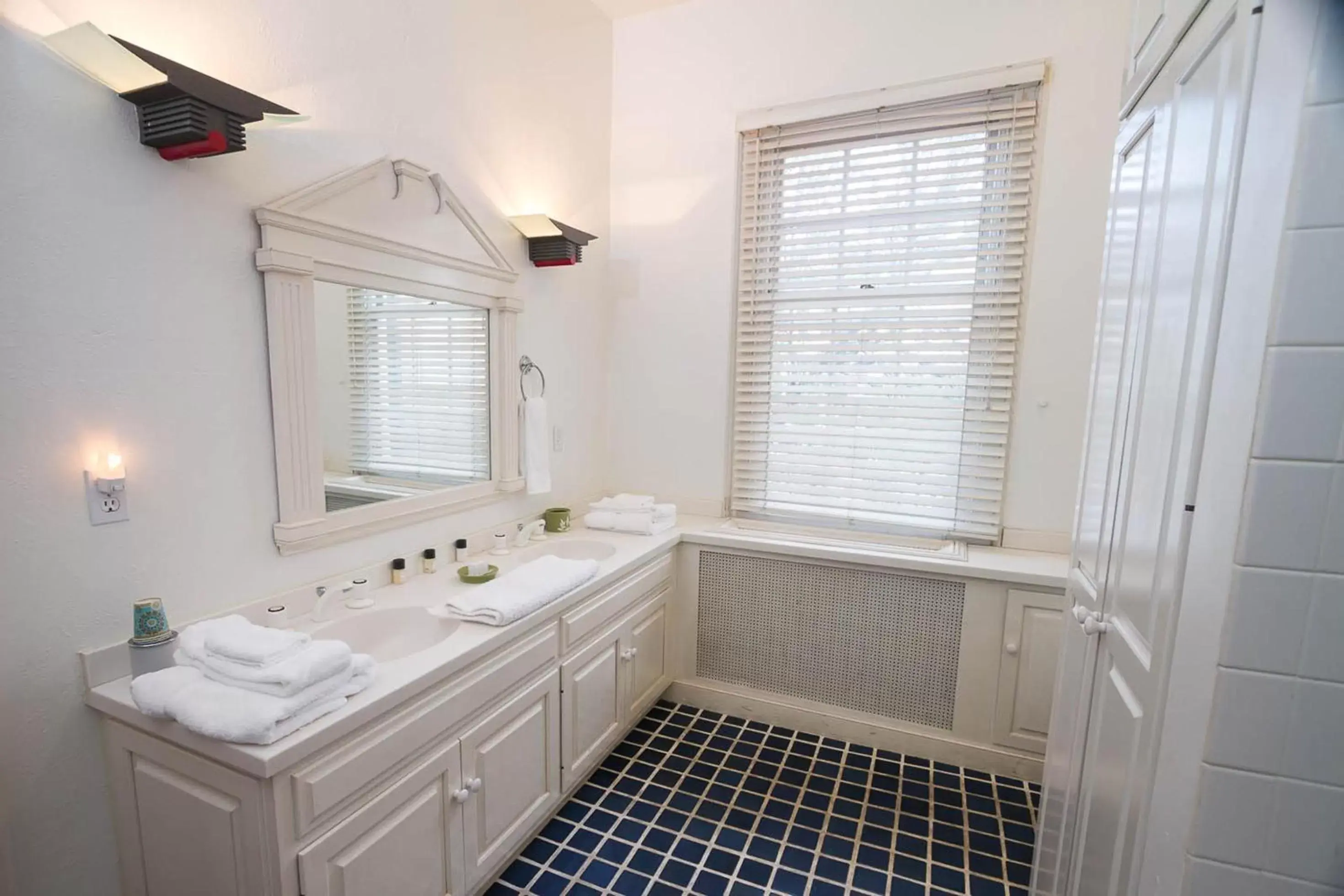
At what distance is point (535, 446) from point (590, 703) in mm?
1039

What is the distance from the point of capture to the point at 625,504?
2.77m

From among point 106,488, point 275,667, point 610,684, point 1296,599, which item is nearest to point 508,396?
point 610,684

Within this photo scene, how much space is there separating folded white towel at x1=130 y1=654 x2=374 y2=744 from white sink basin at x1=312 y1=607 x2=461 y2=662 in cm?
45

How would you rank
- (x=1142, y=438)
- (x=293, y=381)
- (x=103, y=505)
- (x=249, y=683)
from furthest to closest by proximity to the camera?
(x=293, y=381) → (x=103, y=505) → (x=249, y=683) → (x=1142, y=438)

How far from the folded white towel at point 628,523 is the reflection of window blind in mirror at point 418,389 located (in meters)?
0.56

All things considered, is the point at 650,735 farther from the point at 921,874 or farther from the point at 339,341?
the point at 339,341

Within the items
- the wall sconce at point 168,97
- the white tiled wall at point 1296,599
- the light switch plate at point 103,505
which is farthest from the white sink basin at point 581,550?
the white tiled wall at point 1296,599

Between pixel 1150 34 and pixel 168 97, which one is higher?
pixel 1150 34

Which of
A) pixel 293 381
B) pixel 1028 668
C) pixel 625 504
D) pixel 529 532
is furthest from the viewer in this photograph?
pixel 625 504

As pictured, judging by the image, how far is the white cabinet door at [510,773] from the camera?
1.57m

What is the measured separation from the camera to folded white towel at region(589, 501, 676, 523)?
2.66 meters

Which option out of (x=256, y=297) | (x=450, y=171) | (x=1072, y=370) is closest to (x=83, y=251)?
(x=256, y=297)

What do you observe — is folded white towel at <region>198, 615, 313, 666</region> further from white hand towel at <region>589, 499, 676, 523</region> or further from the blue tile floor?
white hand towel at <region>589, 499, 676, 523</region>

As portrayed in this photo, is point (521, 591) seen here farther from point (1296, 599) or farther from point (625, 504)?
point (1296, 599)
